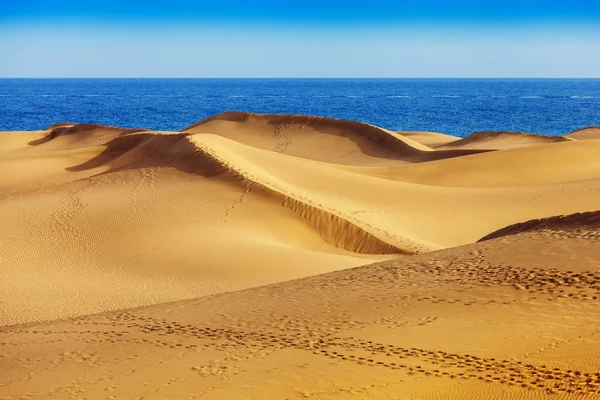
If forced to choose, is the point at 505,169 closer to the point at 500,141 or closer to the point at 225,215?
the point at 500,141

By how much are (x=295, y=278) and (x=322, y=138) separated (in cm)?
2440

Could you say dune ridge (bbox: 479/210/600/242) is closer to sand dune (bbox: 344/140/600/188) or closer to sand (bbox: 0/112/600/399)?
sand (bbox: 0/112/600/399)

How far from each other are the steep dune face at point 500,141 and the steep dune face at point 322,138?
306 centimetres

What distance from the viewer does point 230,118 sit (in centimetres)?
3953

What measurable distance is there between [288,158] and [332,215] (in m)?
6.99

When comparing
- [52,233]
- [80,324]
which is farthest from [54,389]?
[52,233]

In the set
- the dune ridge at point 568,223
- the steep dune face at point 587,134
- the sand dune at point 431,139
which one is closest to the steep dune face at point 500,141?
the sand dune at point 431,139

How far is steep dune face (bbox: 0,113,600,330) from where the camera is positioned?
13.6 m

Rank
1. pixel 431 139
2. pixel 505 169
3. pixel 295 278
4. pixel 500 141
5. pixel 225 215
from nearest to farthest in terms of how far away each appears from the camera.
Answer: pixel 295 278
pixel 225 215
pixel 505 169
pixel 500 141
pixel 431 139

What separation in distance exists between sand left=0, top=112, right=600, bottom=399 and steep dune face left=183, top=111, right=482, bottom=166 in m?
7.06

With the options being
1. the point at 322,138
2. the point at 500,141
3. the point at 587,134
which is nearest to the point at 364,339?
the point at 322,138

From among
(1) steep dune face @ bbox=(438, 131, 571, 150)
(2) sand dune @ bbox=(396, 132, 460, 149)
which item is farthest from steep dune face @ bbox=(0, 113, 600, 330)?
(2) sand dune @ bbox=(396, 132, 460, 149)

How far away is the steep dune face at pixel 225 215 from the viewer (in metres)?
13.6

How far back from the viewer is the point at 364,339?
7703 millimetres
